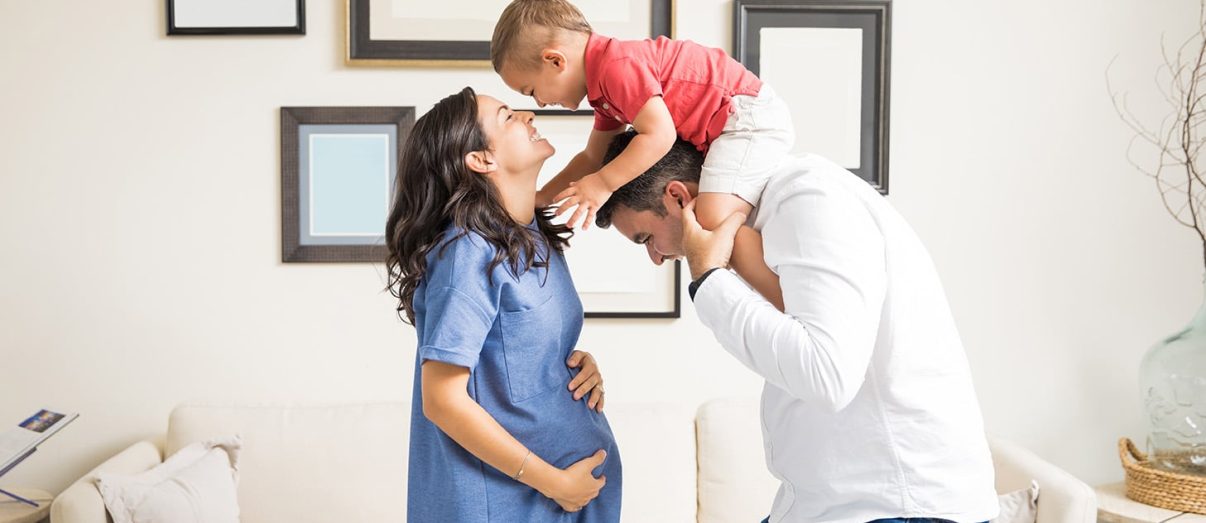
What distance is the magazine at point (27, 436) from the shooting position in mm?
2291

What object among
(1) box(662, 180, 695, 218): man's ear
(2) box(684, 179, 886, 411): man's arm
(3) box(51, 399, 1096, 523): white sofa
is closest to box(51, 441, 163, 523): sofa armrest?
(3) box(51, 399, 1096, 523): white sofa

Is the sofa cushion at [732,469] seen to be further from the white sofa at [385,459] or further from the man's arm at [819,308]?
the man's arm at [819,308]

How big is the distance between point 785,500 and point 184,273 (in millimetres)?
2015

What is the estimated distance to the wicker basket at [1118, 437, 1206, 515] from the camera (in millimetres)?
2395

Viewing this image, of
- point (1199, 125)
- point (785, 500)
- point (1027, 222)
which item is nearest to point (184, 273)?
point (785, 500)

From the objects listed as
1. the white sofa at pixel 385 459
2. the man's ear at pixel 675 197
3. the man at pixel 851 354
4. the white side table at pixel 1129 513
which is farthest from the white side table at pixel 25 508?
the white side table at pixel 1129 513

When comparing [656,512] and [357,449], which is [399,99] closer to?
[357,449]

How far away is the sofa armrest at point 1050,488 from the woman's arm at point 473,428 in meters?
1.30

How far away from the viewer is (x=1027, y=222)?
2793 mm

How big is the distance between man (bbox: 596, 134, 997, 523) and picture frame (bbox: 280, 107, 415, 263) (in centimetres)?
159

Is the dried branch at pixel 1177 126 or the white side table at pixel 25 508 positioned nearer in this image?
the white side table at pixel 25 508

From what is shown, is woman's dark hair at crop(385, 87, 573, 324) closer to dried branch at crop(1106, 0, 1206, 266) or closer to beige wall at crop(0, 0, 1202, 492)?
beige wall at crop(0, 0, 1202, 492)

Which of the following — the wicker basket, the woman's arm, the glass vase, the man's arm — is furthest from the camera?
the glass vase

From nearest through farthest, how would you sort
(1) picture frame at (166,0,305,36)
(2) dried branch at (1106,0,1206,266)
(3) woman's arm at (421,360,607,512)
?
(3) woman's arm at (421,360,607,512) < (1) picture frame at (166,0,305,36) < (2) dried branch at (1106,0,1206,266)
